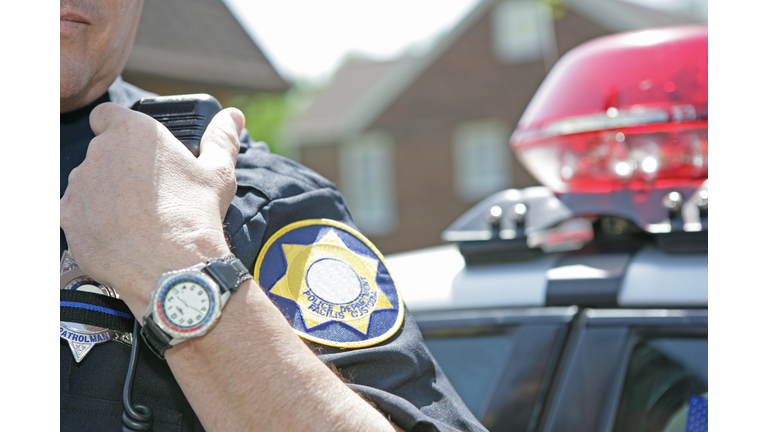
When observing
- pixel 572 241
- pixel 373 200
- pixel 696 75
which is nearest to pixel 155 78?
pixel 572 241

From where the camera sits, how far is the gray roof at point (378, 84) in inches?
595

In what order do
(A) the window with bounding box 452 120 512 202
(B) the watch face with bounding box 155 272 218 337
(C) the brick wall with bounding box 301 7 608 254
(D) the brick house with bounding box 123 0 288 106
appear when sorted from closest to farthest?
1. (B) the watch face with bounding box 155 272 218 337
2. (D) the brick house with bounding box 123 0 288 106
3. (C) the brick wall with bounding box 301 7 608 254
4. (A) the window with bounding box 452 120 512 202

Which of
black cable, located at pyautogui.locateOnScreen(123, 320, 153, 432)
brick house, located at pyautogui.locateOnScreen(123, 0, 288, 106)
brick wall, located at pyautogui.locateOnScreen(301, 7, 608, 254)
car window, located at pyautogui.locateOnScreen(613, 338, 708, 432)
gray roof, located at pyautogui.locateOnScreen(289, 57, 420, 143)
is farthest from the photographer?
gray roof, located at pyautogui.locateOnScreen(289, 57, 420, 143)

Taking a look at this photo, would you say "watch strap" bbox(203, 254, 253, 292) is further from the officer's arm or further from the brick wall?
the brick wall

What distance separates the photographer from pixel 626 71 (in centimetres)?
181

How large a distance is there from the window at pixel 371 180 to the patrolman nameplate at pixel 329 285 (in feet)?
54.9

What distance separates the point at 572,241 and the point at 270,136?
34.8 meters

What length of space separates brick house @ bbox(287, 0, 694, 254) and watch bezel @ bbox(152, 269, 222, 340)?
48.1 feet

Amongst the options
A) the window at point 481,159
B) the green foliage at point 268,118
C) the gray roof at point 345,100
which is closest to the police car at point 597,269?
the window at point 481,159

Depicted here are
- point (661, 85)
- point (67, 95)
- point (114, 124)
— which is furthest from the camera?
point (661, 85)

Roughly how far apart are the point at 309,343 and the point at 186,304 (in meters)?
0.22

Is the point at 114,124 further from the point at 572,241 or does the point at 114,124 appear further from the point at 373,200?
the point at 373,200

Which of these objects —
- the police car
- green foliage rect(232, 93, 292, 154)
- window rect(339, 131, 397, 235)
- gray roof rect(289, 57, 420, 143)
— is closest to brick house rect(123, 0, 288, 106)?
the police car

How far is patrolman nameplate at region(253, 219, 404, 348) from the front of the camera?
111cm
